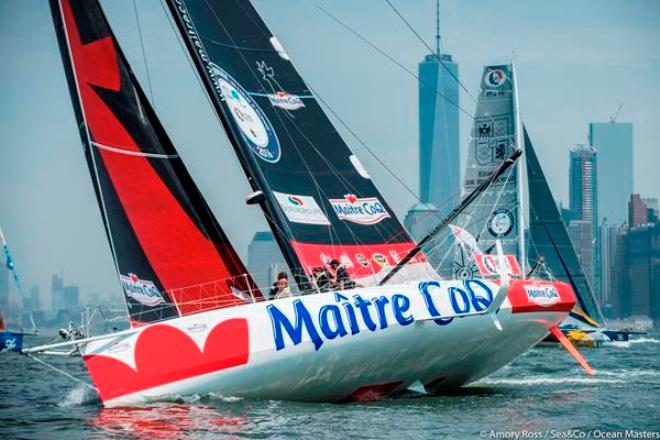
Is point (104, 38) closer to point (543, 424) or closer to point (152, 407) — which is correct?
point (152, 407)

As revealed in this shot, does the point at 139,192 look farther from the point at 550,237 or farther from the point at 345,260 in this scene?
the point at 550,237

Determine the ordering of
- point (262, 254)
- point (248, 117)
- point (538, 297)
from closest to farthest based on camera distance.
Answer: point (538, 297) < point (248, 117) < point (262, 254)

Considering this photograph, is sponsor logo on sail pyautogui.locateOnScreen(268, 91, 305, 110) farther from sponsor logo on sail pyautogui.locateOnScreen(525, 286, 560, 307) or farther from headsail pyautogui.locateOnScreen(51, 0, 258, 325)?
sponsor logo on sail pyautogui.locateOnScreen(525, 286, 560, 307)

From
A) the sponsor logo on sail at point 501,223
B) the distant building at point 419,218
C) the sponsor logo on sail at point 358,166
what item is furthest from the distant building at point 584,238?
the sponsor logo on sail at point 358,166

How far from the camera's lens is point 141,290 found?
16.7 metres

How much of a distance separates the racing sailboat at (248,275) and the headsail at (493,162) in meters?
26.4

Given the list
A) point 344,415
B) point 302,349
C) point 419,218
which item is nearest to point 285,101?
point 302,349

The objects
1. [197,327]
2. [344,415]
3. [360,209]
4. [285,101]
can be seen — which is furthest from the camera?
[360,209]

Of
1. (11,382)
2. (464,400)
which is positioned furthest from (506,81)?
(464,400)

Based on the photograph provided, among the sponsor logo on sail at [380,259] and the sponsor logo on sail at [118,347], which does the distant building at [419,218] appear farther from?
the sponsor logo on sail at [118,347]

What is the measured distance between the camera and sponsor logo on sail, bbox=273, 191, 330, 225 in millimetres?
18062

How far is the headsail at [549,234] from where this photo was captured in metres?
51.8

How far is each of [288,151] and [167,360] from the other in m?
4.31

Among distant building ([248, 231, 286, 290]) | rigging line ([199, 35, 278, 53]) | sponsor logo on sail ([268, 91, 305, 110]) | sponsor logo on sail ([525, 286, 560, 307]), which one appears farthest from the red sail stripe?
distant building ([248, 231, 286, 290])
